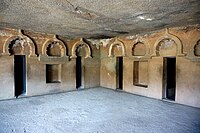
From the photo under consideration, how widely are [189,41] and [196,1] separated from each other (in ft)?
9.65

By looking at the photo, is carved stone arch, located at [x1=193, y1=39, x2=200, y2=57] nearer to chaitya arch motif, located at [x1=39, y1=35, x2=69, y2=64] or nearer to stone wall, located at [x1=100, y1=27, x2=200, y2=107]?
stone wall, located at [x1=100, y1=27, x2=200, y2=107]

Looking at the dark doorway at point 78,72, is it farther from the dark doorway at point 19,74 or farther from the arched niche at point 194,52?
the arched niche at point 194,52

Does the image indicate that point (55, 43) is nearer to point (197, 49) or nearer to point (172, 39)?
point (172, 39)

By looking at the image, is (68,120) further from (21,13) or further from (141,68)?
(141,68)

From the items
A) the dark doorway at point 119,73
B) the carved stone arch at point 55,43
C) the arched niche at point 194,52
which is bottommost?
the dark doorway at point 119,73

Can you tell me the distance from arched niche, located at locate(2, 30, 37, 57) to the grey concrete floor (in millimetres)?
2263

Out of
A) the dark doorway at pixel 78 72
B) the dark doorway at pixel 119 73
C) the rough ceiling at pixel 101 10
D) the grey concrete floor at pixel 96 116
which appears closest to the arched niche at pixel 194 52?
the rough ceiling at pixel 101 10

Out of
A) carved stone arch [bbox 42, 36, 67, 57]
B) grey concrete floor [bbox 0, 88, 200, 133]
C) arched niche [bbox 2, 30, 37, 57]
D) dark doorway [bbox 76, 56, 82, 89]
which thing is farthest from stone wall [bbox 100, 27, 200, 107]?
arched niche [bbox 2, 30, 37, 57]

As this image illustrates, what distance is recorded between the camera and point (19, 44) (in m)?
8.05

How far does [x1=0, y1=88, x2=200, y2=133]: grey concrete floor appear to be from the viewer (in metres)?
4.42

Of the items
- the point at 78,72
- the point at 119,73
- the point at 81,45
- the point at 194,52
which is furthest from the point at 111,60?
the point at 194,52

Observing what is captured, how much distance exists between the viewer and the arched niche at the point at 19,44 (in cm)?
750

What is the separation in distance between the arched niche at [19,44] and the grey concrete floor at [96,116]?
2.26 metres

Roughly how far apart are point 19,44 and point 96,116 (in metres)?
5.37
